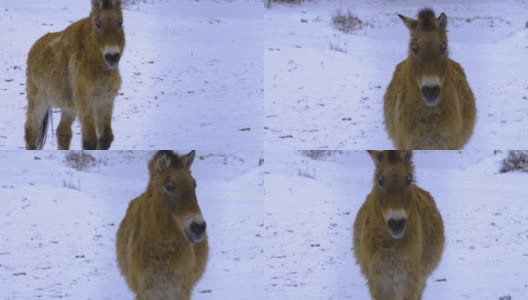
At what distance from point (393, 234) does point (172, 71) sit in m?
7.84

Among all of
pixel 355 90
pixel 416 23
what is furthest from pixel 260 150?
pixel 416 23

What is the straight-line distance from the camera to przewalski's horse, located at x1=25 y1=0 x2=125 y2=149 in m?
6.89

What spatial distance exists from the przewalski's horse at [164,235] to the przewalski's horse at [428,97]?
162 cm

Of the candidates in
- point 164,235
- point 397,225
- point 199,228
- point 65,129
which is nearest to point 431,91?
point 397,225

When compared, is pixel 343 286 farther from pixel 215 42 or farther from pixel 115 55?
pixel 215 42

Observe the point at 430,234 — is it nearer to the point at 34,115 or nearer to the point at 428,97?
the point at 428,97

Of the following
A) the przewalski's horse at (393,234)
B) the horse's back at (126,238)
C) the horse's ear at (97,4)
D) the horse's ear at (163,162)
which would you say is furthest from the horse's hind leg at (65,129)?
the przewalski's horse at (393,234)

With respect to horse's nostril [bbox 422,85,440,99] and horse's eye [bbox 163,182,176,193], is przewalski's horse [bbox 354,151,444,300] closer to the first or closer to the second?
horse's nostril [bbox 422,85,440,99]

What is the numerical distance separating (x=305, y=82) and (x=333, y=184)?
3360 millimetres

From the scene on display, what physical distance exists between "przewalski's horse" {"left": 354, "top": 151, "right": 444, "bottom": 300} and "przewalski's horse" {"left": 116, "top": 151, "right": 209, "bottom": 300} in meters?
1.18

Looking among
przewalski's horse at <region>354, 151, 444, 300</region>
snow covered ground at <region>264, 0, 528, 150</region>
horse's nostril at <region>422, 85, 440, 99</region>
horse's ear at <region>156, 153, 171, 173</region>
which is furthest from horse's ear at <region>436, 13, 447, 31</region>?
snow covered ground at <region>264, 0, 528, 150</region>

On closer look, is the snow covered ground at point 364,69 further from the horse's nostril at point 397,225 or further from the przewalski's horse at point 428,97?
the horse's nostril at point 397,225

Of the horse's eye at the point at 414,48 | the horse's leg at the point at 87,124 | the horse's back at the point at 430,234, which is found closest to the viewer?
the horse's eye at the point at 414,48

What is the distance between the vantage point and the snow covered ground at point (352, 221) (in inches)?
300
